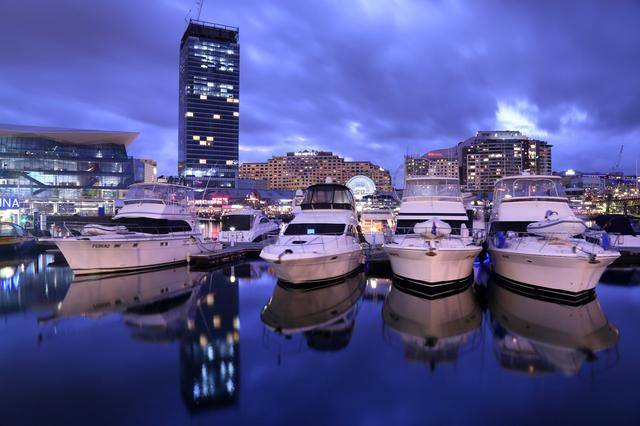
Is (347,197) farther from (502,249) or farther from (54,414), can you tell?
(54,414)

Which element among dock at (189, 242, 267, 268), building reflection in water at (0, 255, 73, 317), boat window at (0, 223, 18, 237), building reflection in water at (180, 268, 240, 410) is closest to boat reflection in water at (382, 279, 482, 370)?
building reflection in water at (180, 268, 240, 410)

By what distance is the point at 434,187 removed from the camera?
78.6 feet

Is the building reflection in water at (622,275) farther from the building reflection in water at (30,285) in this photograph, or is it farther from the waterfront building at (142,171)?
the waterfront building at (142,171)

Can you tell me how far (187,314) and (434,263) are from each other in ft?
33.3

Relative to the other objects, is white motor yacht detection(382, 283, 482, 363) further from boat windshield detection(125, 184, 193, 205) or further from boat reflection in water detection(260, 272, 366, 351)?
boat windshield detection(125, 184, 193, 205)

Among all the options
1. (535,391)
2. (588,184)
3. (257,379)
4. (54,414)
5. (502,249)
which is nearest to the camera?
(54,414)

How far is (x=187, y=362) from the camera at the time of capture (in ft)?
33.2

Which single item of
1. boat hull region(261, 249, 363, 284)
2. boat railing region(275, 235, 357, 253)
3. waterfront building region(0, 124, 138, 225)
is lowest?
boat hull region(261, 249, 363, 284)

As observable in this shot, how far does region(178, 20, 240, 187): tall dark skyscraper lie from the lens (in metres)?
156

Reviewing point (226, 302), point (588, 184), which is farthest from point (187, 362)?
point (588, 184)

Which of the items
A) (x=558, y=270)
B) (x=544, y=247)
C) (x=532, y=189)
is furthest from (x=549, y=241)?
(x=532, y=189)

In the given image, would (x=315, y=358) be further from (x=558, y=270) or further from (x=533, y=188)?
(x=533, y=188)

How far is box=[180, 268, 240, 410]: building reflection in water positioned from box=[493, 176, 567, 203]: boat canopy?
16.9 m

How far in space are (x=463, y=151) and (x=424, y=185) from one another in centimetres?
18458
